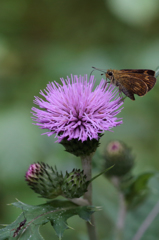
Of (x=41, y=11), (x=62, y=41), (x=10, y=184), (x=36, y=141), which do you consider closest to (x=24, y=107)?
(x=36, y=141)

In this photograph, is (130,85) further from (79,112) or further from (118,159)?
(118,159)

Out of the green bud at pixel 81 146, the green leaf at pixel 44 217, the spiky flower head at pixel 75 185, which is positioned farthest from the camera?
the green bud at pixel 81 146

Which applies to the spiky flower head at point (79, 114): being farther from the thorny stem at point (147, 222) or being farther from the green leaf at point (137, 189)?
the thorny stem at point (147, 222)

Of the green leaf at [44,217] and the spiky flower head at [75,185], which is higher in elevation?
Answer: the spiky flower head at [75,185]

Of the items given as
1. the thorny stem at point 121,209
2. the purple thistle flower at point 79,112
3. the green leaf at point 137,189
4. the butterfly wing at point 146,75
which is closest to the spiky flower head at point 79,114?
the purple thistle flower at point 79,112

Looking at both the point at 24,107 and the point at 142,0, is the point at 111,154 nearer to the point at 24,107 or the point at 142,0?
the point at 24,107

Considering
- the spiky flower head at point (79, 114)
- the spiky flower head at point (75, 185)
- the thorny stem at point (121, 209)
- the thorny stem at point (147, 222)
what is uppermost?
the spiky flower head at point (79, 114)

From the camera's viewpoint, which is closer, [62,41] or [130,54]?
[130,54]
